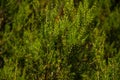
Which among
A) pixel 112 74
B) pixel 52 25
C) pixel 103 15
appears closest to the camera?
pixel 112 74

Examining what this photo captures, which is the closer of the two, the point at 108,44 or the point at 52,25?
the point at 52,25

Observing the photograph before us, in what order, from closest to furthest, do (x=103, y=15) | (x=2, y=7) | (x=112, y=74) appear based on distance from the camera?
(x=112, y=74), (x=2, y=7), (x=103, y=15)

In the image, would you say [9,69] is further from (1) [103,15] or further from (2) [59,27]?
(1) [103,15]

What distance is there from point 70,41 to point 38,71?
50 cm

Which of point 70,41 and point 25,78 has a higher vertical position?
point 70,41

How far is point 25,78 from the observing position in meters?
3.91

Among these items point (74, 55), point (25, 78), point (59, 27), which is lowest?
point (25, 78)

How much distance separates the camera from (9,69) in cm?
376

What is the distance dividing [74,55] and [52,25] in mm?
428

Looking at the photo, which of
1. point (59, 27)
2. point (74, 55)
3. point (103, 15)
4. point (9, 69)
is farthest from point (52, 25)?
point (103, 15)

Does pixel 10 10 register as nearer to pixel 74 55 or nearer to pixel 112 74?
pixel 74 55

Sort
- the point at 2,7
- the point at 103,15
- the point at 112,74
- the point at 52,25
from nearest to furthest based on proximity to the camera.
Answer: the point at 112,74, the point at 52,25, the point at 2,7, the point at 103,15

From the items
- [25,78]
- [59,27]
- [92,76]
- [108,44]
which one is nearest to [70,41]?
[59,27]

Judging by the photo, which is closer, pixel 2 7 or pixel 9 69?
pixel 9 69
